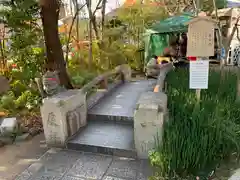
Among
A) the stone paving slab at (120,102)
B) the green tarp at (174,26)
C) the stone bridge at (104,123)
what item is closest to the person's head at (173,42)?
the green tarp at (174,26)

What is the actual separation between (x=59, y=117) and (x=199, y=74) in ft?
7.29

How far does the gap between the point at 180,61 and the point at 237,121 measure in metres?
4.12

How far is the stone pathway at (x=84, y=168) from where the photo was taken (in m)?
2.77

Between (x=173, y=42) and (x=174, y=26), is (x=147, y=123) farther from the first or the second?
(x=173, y=42)

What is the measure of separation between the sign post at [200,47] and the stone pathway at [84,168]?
4.83ft

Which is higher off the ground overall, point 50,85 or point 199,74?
point 199,74

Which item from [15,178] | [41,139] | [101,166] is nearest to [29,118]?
[41,139]

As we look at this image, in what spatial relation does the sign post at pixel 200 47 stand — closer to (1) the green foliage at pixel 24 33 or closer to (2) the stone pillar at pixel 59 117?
(2) the stone pillar at pixel 59 117

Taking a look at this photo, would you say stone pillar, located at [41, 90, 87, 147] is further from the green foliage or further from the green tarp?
the green tarp

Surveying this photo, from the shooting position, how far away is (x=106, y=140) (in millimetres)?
3480

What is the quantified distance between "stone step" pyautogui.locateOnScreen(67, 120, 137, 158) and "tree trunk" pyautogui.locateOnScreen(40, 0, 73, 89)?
193 cm

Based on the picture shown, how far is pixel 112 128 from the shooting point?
3896 millimetres

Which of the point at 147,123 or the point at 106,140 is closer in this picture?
the point at 147,123

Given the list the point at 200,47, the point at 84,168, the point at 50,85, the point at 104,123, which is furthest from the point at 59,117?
the point at 200,47
